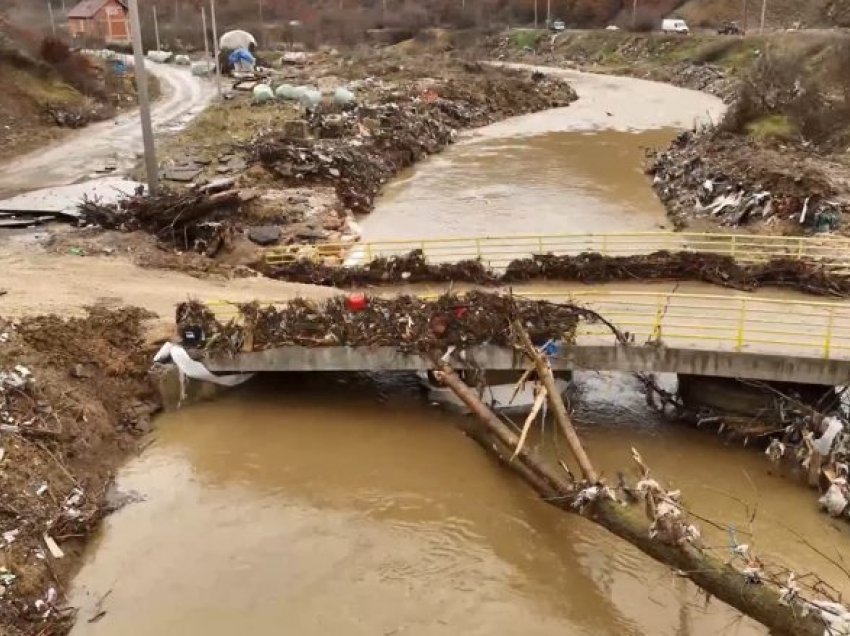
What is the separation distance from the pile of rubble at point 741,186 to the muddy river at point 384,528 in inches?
403

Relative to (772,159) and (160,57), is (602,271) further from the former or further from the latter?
(160,57)

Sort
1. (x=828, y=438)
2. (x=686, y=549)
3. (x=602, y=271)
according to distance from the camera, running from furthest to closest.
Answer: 1. (x=602, y=271)
2. (x=828, y=438)
3. (x=686, y=549)

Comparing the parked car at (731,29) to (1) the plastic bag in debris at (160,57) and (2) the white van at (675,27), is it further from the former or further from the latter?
(1) the plastic bag in debris at (160,57)

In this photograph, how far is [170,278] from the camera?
18.9 metres

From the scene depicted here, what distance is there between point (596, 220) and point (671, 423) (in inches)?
532

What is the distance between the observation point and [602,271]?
736 inches

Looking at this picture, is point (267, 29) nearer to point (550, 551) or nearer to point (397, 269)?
point (397, 269)

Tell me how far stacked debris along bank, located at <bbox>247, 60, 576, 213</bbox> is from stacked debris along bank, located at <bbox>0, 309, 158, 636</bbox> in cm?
1446

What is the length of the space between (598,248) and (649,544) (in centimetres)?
1399

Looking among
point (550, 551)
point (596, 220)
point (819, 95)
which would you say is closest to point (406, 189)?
point (596, 220)

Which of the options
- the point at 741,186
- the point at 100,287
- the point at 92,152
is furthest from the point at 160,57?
the point at 100,287

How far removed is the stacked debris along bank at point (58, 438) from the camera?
10336 millimetres

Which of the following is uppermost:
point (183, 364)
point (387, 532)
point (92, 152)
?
point (92, 152)

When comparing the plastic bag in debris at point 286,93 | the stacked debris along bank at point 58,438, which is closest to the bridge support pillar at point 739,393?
the stacked debris along bank at point 58,438
